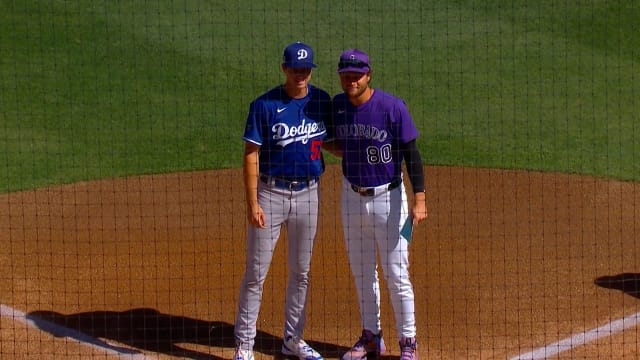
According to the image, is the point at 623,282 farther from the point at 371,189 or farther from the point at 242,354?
the point at 242,354

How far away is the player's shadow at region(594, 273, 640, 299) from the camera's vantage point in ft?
24.6

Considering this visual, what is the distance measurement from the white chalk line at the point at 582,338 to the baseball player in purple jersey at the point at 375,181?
2.59ft

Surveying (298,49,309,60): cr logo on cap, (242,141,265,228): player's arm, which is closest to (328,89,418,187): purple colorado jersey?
(298,49,309,60): cr logo on cap

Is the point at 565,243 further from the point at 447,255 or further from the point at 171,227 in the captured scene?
the point at 171,227

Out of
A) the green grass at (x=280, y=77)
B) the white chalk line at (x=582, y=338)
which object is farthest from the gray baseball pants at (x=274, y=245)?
the green grass at (x=280, y=77)

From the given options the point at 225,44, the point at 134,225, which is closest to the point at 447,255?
the point at 134,225

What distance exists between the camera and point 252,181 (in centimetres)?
605

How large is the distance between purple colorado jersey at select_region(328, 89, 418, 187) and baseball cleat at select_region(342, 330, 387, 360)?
945 mm

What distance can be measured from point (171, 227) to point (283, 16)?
5571mm

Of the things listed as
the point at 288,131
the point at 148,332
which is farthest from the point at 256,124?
the point at 148,332

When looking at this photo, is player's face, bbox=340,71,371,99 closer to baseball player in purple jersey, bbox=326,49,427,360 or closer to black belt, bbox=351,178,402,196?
baseball player in purple jersey, bbox=326,49,427,360

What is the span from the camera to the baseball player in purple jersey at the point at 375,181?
6074mm

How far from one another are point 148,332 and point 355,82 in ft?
7.27

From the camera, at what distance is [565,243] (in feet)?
27.8
